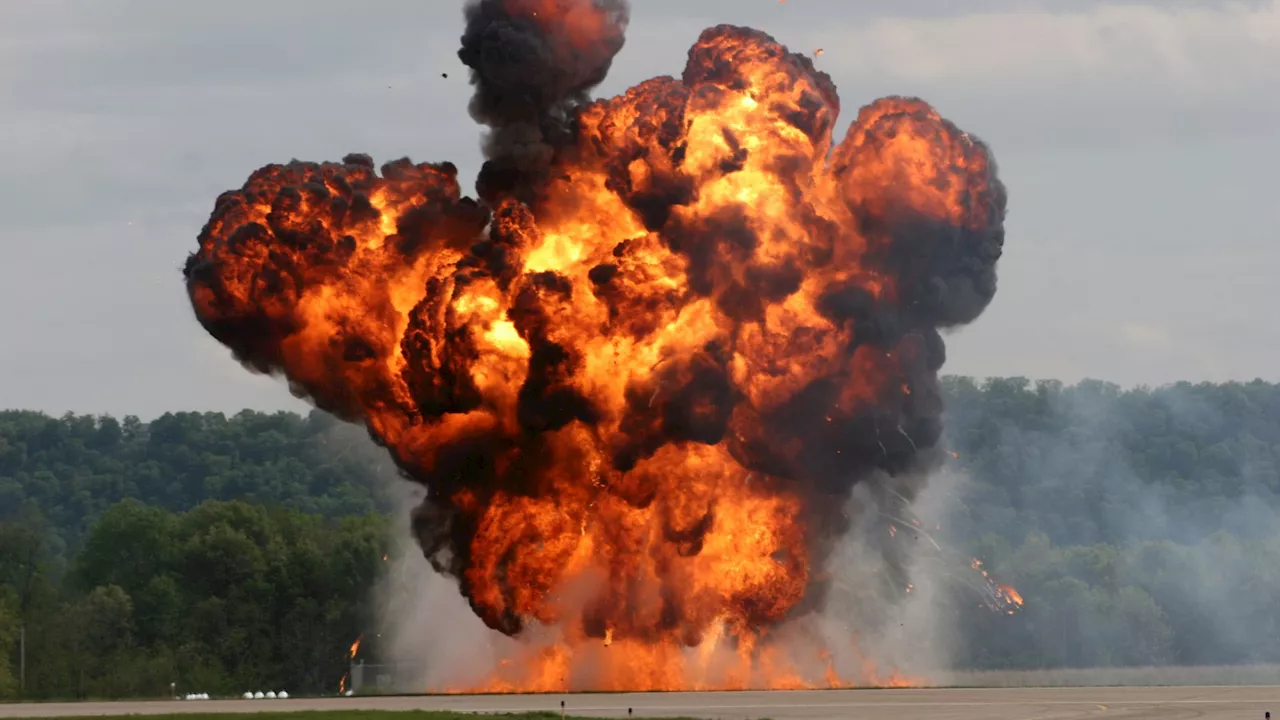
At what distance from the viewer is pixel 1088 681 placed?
134625 millimetres

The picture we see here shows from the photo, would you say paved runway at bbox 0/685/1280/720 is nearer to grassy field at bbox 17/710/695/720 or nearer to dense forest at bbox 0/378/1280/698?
grassy field at bbox 17/710/695/720

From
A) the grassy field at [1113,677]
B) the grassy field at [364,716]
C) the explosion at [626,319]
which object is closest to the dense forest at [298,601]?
the grassy field at [1113,677]

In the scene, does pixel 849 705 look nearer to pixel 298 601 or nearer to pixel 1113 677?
pixel 1113 677

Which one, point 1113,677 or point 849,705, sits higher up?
point 849,705

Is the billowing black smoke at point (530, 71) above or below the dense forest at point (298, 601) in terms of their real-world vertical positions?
above

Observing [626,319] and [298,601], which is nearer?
[626,319]

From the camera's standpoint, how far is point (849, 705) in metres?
95.6

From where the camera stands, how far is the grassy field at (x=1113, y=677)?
12500 cm

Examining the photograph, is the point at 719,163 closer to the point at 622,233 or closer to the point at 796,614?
the point at 622,233

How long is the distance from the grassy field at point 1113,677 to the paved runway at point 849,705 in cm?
1153

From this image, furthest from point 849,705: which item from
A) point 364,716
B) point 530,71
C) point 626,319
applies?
point 530,71

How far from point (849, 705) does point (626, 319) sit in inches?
953

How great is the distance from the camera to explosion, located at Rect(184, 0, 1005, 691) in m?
111

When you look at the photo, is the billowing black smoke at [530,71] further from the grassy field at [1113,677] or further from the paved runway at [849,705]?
the grassy field at [1113,677]
